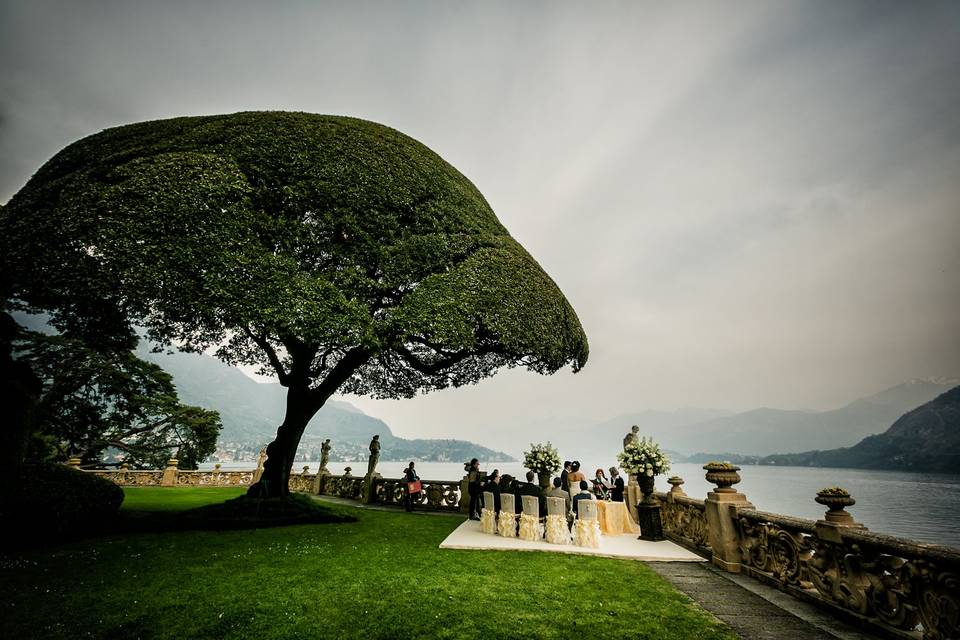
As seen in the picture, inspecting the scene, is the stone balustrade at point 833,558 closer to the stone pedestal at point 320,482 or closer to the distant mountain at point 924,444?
the stone pedestal at point 320,482

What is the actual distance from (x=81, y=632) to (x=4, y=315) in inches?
379

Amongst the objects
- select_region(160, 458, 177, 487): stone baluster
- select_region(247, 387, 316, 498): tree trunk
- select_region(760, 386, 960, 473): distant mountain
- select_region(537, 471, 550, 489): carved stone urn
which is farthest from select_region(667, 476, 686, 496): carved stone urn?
select_region(760, 386, 960, 473): distant mountain

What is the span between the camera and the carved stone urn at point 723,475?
24.9 ft

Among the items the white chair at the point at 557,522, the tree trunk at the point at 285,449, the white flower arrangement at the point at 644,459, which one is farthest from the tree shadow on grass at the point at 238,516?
the white flower arrangement at the point at 644,459

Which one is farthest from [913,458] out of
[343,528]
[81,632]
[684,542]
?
[81,632]

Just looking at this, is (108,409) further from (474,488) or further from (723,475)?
(723,475)

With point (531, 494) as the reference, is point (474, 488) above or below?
below

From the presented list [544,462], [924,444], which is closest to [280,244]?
[544,462]

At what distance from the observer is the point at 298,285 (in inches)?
361

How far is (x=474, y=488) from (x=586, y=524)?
5.81 meters

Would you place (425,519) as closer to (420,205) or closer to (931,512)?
(420,205)

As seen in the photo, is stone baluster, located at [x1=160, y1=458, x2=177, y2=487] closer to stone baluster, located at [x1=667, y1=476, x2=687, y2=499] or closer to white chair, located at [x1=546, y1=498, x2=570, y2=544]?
white chair, located at [x1=546, y1=498, x2=570, y2=544]

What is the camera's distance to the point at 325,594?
214 inches

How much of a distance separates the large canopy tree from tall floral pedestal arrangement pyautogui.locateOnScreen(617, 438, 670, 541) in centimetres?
351
